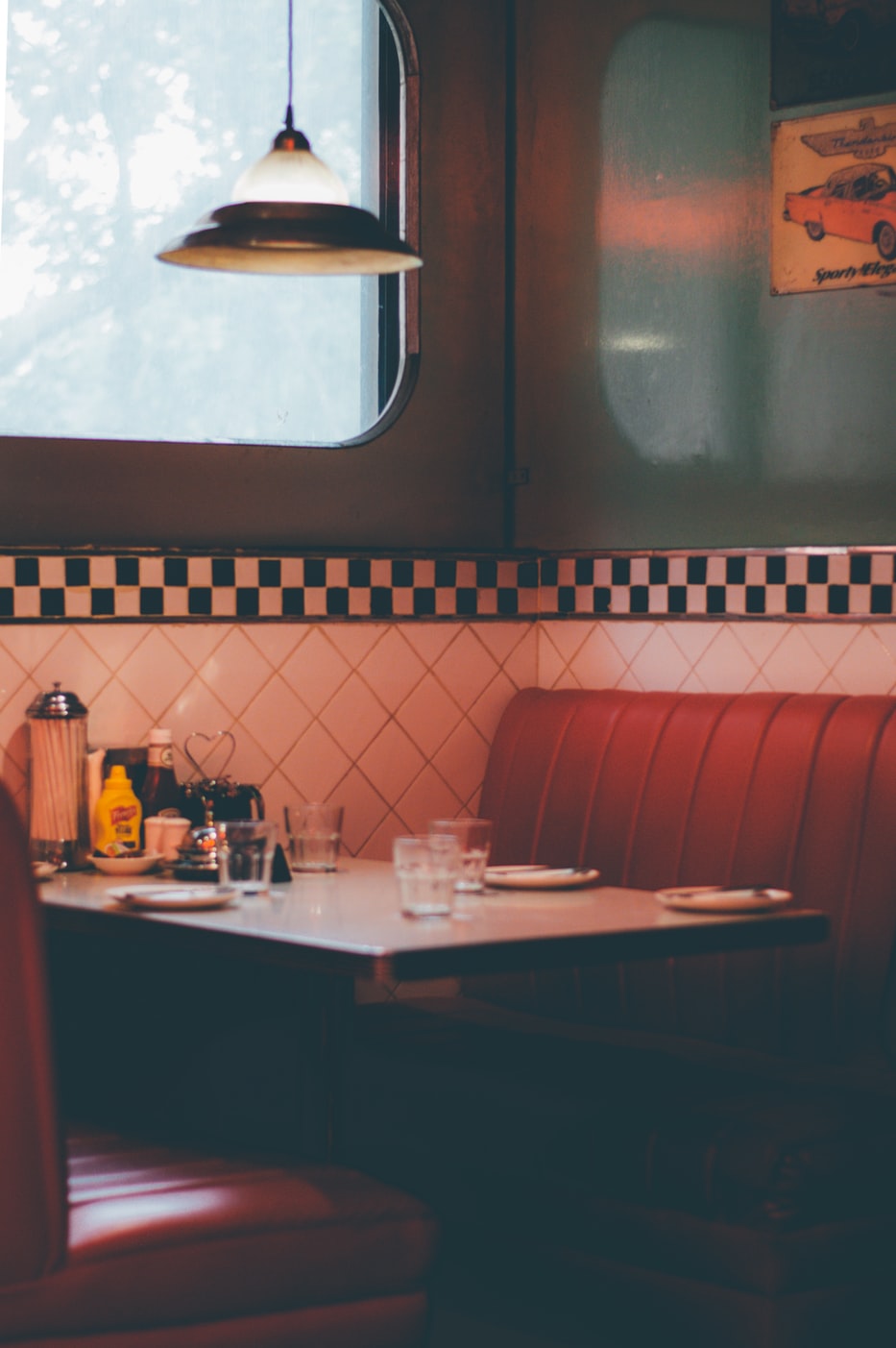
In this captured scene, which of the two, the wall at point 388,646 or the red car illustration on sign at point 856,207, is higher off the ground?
the red car illustration on sign at point 856,207

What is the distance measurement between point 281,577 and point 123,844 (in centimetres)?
87

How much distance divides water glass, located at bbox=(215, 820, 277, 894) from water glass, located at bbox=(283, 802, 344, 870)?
1.11 feet

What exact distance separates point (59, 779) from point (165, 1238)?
147 centimetres

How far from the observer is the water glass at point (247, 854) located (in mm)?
2943

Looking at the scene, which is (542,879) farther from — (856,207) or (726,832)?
(856,207)

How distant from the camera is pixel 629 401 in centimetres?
431

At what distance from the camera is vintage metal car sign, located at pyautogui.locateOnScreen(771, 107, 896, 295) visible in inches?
149

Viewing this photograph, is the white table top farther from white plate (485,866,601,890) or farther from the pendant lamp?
the pendant lamp

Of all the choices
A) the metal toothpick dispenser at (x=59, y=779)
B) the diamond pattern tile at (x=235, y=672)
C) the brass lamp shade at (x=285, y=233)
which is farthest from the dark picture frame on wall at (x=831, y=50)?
the metal toothpick dispenser at (x=59, y=779)

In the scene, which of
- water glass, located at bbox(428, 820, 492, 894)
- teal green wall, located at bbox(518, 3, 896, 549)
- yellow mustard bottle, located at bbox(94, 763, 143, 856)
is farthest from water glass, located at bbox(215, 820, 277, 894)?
teal green wall, located at bbox(518, 3, 896, 549)

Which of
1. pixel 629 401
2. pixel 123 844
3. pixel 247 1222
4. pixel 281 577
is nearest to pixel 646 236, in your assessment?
pixel 629 401

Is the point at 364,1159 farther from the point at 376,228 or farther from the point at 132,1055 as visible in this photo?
the point at 376,228

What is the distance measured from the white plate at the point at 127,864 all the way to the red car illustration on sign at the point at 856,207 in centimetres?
199

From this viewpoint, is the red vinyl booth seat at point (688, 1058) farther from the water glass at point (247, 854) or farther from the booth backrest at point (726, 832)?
the water glass at point (247, 854)
